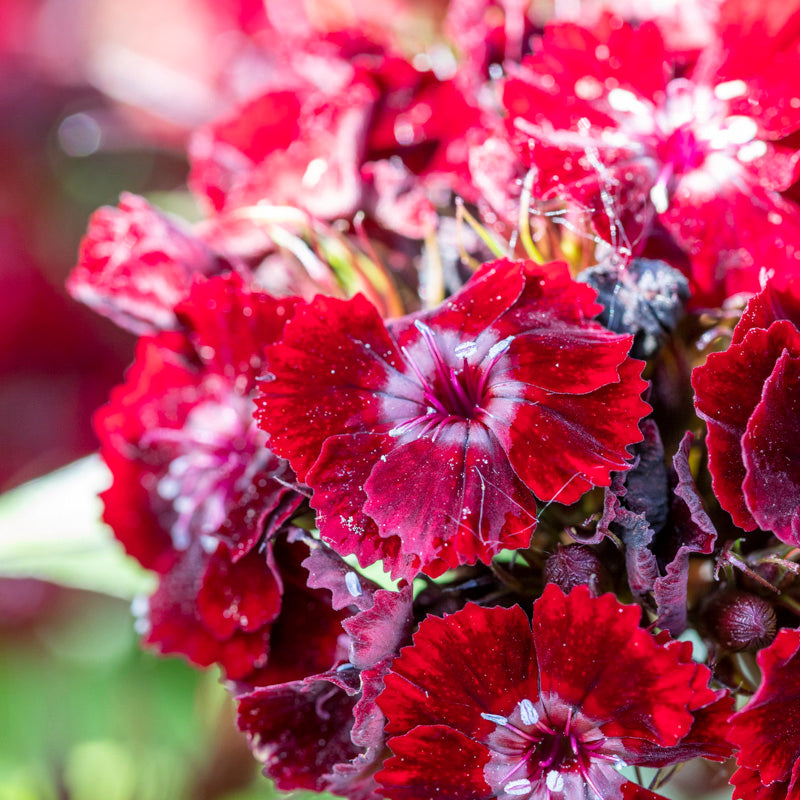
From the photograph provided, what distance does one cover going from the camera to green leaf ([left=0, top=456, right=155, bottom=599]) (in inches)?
43.6

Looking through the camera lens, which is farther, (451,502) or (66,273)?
(66,273)

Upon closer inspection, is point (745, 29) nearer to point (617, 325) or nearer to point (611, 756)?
point (617, 325)

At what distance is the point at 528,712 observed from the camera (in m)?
0.66

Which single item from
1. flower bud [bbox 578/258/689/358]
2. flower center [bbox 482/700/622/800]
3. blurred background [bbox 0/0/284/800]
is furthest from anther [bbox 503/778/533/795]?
blurred background [bbox 0/0/284/800]

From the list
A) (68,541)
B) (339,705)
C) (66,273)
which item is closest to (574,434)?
(339,705)

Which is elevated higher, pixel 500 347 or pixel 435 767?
pixel 500 347

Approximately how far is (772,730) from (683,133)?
1.62 ft

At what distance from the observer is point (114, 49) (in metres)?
A: 1.84

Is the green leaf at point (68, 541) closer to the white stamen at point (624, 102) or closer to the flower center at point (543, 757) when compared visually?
the flower center at point (543, 757)

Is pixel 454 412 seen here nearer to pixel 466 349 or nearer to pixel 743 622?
pixel 466 349

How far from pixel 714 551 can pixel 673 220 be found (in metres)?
0.28

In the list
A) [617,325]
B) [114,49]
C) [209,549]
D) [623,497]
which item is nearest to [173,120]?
[114,49]

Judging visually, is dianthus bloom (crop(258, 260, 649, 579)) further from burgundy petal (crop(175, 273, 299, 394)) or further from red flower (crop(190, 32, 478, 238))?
red flower (crop(190, 32, 478, 238))

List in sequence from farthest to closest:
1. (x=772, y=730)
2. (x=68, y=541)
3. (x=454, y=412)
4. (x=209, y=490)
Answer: (x=68, y=541) < (x=209, y=490) < (x=454, y=412) < (x=772, y=730)
